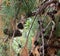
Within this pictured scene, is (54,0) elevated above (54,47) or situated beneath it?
elevated above

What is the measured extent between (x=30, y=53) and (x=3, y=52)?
0.14m

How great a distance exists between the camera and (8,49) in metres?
1.01

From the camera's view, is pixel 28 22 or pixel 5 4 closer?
pixel 5 4

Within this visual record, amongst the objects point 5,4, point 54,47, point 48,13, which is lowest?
point 54,47

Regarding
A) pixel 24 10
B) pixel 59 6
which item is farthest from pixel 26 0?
pixel 59 6

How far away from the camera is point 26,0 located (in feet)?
2.99

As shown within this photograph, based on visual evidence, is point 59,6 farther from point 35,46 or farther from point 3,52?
point 3,52

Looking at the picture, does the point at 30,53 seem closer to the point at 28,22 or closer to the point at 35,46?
the point at 35,46

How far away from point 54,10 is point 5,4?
0.70 feet

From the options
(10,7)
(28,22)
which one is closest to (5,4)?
(10,7)

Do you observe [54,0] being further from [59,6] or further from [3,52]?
[3,52]

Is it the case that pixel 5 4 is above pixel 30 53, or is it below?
above

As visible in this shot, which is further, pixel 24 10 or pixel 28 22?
pixel 28 22

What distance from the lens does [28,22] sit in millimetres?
1053
